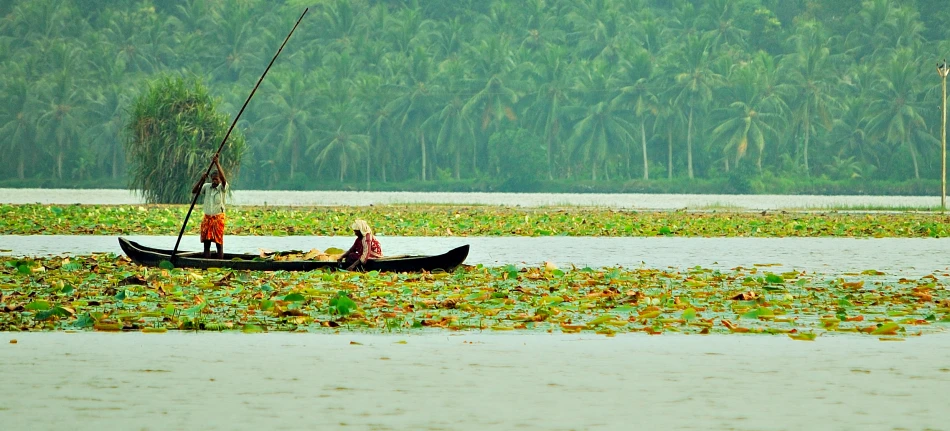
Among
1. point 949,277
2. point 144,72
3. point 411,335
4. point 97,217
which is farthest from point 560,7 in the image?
point 411,335

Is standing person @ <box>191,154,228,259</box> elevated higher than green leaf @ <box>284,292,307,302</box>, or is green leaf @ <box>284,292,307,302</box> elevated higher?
standing person @ <box>191,154,228,259</box>

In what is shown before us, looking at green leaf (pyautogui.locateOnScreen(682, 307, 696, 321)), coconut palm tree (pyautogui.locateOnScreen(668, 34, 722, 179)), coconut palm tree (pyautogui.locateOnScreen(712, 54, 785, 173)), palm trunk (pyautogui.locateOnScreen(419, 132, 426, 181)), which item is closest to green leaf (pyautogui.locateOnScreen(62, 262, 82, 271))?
green leaf (pyautogui.locateOnScreen(682, 307, 696, 321))

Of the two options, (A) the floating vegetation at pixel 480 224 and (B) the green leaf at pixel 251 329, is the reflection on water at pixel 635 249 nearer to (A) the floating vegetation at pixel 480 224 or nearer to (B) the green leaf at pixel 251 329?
(A) the floating vegetation at pixel 480 224

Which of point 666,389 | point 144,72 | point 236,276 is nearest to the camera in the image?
point 666,389

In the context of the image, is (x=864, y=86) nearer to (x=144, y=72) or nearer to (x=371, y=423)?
(x=144, y=72)

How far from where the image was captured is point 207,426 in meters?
7.37

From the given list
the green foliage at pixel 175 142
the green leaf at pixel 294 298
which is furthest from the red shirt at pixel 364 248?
the green foliage at pixel 175 142

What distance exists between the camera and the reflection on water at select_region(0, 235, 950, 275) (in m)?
21.0

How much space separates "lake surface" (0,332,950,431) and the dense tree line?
76.4 metres

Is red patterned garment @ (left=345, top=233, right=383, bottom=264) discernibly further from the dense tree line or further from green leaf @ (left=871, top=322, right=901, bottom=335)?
the dense tree line

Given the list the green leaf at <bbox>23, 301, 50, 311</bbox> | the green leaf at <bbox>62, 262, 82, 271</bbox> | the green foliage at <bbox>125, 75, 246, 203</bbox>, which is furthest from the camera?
the green foliage at <bbox>125, 75, 246, 203</bbox>

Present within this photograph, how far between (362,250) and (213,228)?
2.70 m

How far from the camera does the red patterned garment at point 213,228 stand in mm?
18734

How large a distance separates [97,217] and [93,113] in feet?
208
